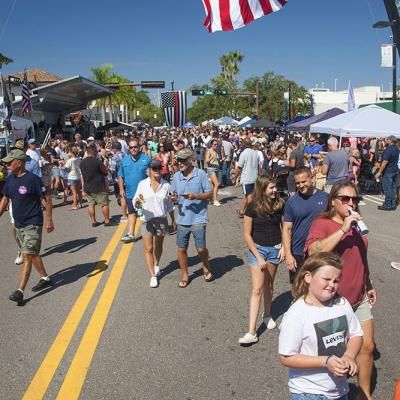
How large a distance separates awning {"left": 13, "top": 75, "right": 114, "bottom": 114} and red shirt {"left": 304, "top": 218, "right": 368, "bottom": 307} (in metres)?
21.6

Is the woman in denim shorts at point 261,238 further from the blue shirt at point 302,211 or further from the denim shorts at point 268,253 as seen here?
the blue shirt at point 302,211

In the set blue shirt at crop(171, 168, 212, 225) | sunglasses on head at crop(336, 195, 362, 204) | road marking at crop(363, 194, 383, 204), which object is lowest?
road marking at crop(363, 194, 383, 204)

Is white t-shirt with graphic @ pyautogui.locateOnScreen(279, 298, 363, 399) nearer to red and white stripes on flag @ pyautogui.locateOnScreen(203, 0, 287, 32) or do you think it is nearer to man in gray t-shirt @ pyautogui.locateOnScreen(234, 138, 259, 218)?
red and white stripes on flag @ pyautogui.locateOnScreen(203, 0, 287, 32)

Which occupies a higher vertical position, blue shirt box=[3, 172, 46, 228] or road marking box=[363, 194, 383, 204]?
blue shirt box=[3, 172, 46, 228]

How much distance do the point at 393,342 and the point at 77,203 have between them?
31.2 feet

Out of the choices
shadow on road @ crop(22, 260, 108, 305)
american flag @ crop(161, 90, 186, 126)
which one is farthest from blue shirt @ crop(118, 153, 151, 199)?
american flag @ crop(161, 90, 186, 126)

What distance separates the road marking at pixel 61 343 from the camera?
→ 136 inches

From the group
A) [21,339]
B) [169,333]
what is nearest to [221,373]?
[169,333]

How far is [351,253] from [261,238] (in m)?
1.23

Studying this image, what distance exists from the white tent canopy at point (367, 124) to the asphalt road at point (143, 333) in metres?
6.00

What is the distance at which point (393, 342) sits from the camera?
13.4ft

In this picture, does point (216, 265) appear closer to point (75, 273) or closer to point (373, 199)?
point (75, 273)

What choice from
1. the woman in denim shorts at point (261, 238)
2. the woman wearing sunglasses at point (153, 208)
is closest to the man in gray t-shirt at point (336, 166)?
the woman wearing sunglasses at point (153, 208)

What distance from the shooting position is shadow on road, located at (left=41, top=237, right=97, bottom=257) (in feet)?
24.6
